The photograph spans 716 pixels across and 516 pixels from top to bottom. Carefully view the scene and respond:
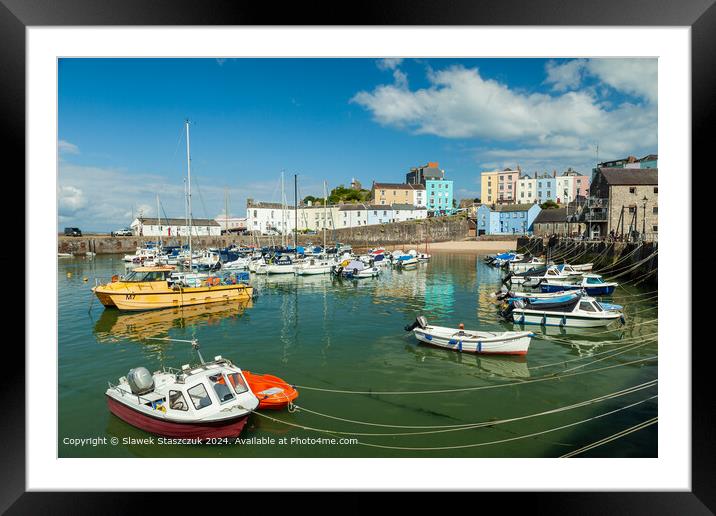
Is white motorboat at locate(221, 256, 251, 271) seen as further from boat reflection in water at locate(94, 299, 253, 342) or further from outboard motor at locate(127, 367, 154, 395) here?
outboard motor at locate(127, 367, 154, 395)

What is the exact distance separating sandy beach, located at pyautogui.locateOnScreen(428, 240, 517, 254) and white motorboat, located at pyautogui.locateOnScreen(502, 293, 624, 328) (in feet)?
120

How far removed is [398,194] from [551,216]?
27370mm

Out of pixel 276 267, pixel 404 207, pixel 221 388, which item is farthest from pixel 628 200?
pixel 404 207

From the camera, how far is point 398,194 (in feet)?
234

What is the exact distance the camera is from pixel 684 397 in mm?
4285

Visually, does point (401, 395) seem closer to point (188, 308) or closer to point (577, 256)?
point (188, 308)

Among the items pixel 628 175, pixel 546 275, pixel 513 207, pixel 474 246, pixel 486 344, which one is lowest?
pixel 486 344

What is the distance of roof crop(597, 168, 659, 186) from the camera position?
2647 centimetres

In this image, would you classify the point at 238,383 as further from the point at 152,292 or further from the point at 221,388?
the point at 152,292

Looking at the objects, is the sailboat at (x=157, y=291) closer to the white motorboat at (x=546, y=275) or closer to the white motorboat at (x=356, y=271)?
the white motorboat at (x=356, y=271)

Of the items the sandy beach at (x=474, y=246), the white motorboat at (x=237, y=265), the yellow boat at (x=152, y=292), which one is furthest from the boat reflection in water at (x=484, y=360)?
the sandy beach at (x=474, y=246)
